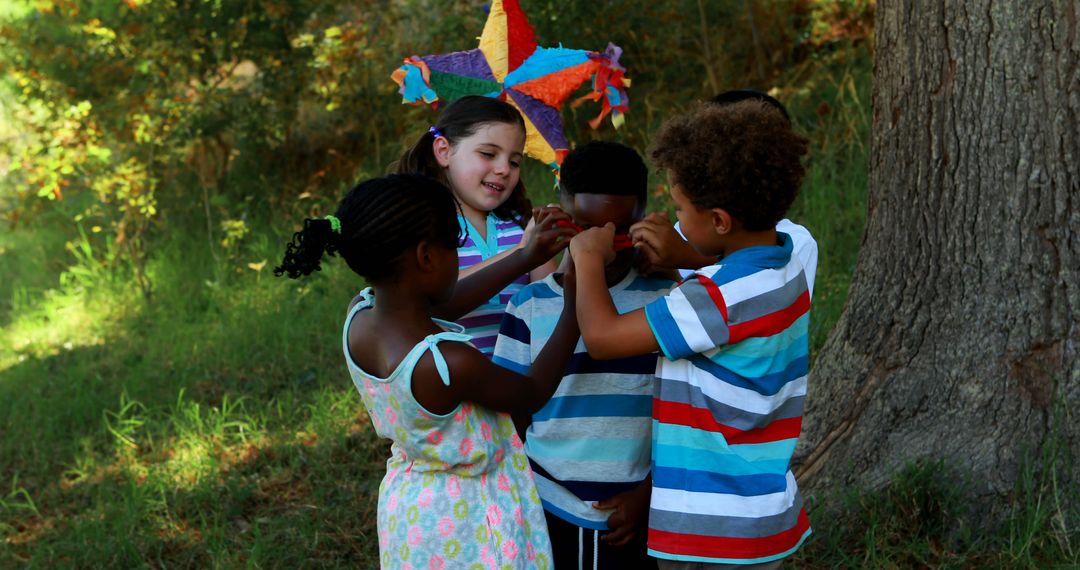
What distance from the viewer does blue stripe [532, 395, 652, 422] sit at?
2.33m

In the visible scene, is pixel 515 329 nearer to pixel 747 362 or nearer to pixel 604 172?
pixel 604 172

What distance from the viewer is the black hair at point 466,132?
2.85 metres

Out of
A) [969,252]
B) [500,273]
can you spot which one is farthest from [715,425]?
[969,252]

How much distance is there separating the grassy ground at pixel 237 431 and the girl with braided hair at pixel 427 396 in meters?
1.49

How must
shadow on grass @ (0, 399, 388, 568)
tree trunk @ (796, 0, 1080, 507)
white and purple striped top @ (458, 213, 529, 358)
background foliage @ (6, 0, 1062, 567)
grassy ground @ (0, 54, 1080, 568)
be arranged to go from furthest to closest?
1. background foliage @ (6, 0, 1062, 567)
2. shadow on grass @ (0, 399, 388, 568)
3. grassy ground @ (0, 54, 1080, 568)
4. tree trunk @ (796, 0, 1080, 507)
5. white and purple striped top @ (458, 213, 529, 358)

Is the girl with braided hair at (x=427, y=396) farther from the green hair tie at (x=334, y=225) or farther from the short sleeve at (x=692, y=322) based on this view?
the short sleeve at (x=692, y=322)

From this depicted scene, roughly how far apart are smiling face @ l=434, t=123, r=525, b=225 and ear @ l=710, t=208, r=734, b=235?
2.67 feet

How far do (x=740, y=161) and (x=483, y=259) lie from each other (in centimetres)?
97

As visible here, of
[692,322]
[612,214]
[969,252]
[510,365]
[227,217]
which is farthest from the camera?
[227,217]

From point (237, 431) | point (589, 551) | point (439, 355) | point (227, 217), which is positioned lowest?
point (237, 431)

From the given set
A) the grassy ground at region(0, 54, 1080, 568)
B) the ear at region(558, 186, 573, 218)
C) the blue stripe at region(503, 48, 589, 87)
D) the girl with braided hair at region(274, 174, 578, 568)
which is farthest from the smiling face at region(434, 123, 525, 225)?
the grassy ground at region(0, 54, 1080, 568)

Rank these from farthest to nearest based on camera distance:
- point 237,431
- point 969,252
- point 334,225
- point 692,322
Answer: point 237,431
point 969,252
point 334,225
point 692,322

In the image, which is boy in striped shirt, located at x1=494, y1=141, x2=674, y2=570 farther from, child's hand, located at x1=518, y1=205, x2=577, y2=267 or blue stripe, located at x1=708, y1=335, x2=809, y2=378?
blue stripe, located at x1=708, y1=335, x2=809, y2=378

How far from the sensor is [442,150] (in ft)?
9.58
